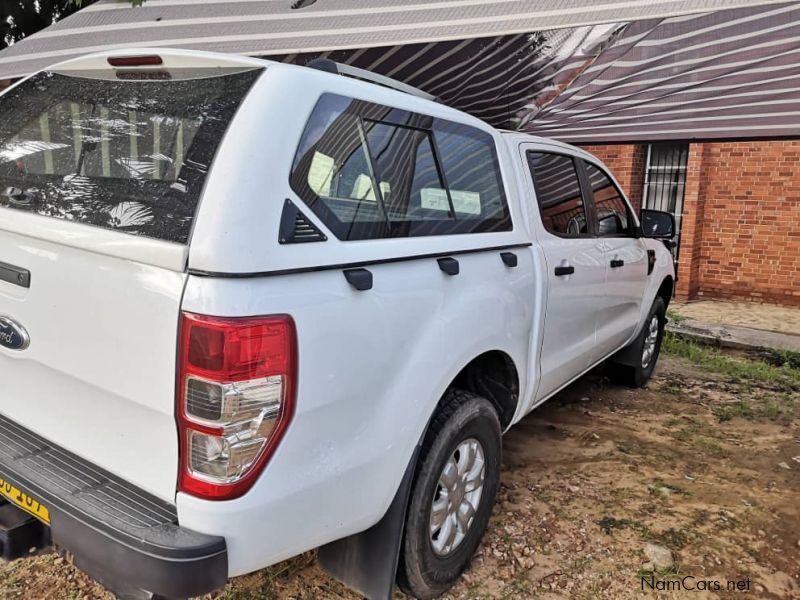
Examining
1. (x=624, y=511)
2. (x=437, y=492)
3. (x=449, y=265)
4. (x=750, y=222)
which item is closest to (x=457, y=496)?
(x=437, y=492)

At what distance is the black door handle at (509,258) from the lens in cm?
269

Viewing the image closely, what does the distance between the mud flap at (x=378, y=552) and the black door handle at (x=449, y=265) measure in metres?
0.65

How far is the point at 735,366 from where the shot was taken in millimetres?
6242

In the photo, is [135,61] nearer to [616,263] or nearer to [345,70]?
[345,70]

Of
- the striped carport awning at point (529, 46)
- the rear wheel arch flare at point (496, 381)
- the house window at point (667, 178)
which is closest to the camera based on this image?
the rear wheel arch flare at point (496, 381)

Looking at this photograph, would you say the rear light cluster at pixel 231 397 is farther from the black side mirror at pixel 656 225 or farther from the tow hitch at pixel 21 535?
the black side mirror at pixel 656 225

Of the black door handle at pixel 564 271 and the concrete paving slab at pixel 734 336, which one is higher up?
the black door handle at pixel 564 271

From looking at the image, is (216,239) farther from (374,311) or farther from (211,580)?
(211,580)

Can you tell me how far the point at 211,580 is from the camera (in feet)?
5.24

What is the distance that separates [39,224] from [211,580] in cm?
119

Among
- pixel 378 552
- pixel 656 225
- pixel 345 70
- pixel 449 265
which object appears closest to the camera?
pixel 378 552

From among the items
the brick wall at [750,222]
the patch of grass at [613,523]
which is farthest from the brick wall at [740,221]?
the patch of grass at [613,523]

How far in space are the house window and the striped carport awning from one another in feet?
16.5

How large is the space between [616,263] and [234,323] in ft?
10.1
